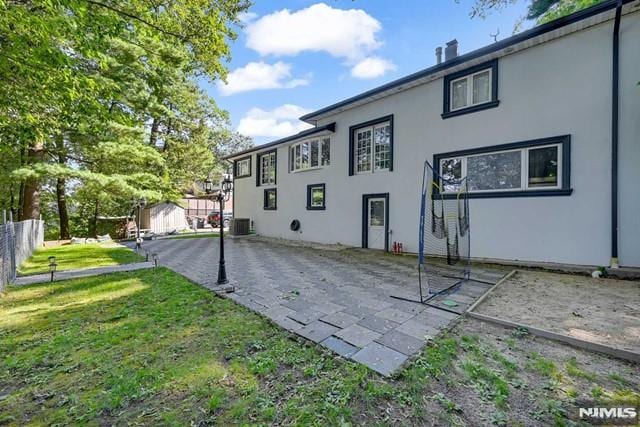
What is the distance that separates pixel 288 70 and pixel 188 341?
1406 centimetres

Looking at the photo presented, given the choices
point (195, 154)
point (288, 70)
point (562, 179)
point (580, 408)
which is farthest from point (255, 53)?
point (580, 408)

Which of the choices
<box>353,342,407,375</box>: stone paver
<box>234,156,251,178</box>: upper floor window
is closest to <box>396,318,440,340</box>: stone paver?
<box>353,342,407,375</box>: stone paver

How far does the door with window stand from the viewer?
952 cm

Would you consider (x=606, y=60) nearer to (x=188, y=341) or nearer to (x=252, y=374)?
(x=252, y=374)

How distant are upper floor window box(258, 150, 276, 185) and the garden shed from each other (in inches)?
290

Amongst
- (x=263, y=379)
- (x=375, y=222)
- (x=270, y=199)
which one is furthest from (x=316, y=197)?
(x=263, y=379)

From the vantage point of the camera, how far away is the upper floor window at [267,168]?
1474 centimetres

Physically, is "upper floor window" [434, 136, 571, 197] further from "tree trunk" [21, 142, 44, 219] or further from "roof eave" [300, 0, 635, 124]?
"tree trunk" [21, 142, 44, 219]

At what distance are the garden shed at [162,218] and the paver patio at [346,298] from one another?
11.7 meters

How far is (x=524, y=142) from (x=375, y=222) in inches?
192

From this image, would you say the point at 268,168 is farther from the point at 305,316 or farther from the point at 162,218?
the point at 305,316

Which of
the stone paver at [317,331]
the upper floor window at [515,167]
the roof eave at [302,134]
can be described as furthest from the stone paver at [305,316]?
the roof eave at [302,134]

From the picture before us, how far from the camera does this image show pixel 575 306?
4.02 meters

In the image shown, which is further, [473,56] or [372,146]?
[372,146]
